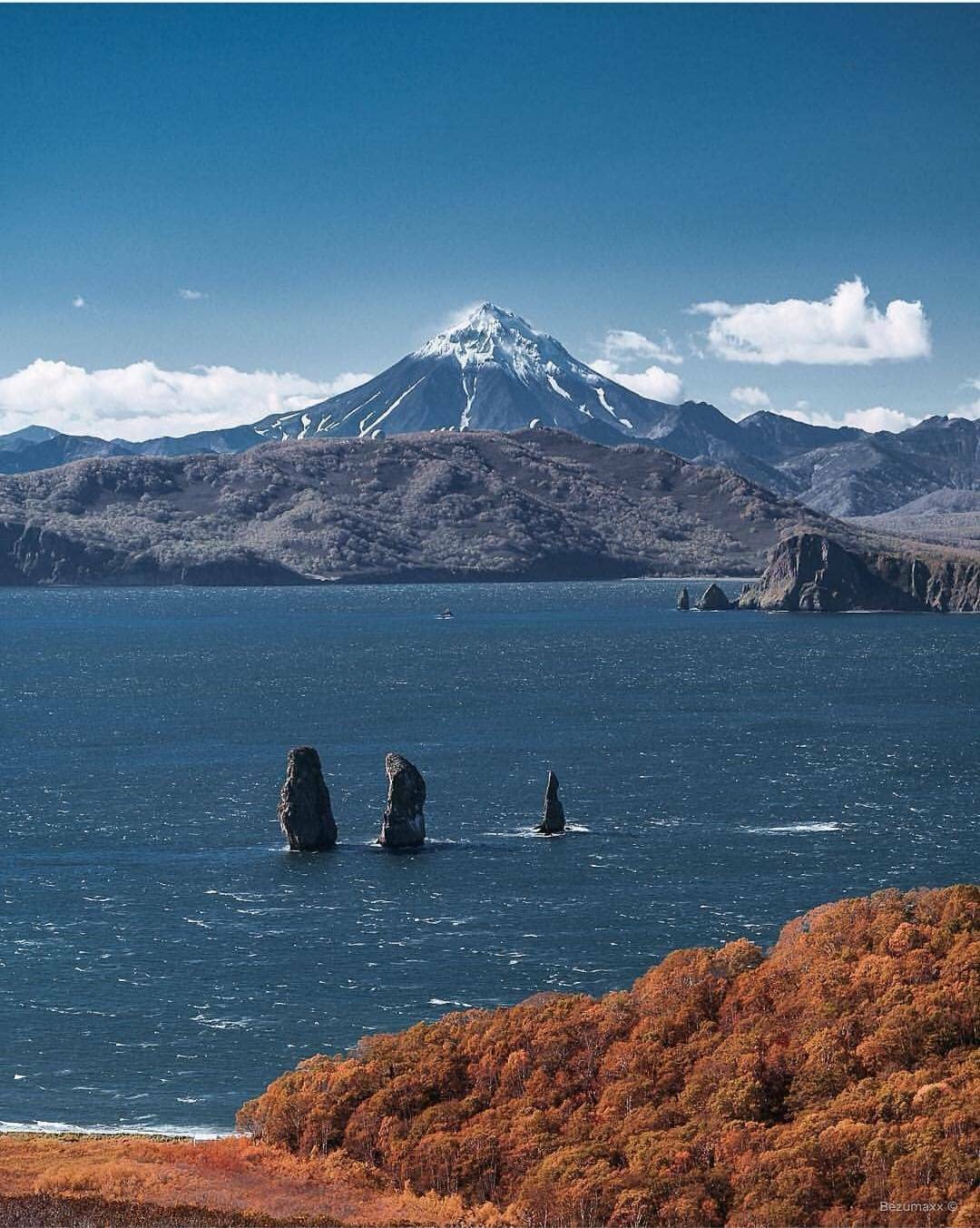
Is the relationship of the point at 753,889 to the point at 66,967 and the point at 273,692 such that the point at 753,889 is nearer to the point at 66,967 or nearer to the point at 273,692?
the point at 66,967

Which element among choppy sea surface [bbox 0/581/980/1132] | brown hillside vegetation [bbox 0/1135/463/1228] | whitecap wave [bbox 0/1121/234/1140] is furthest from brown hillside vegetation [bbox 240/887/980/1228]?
choppy sea surface [bbox 0/581/980/1132]

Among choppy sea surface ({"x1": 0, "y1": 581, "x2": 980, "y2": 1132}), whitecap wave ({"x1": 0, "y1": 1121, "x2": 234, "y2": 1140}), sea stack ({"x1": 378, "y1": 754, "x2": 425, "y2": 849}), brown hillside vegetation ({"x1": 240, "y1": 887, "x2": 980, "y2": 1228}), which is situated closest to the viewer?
brown hillside vegetation ({"x1": 240, "y1": 887, "x2": 980, "y2": 1228})

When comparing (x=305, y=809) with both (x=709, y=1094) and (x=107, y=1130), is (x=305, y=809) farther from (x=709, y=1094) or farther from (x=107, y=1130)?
(x=709, y=1094)

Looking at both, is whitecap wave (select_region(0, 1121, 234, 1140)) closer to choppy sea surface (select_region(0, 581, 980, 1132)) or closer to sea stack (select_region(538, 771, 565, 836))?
choppy sea surface (select_region(0, 581, 980, 1132))

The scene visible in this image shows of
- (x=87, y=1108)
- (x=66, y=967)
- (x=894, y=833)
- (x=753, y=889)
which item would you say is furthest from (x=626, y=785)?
(x=87, y=1108)

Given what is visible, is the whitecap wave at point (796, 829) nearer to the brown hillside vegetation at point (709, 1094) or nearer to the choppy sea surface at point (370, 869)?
the choppy sea surface at point (370, 869)
